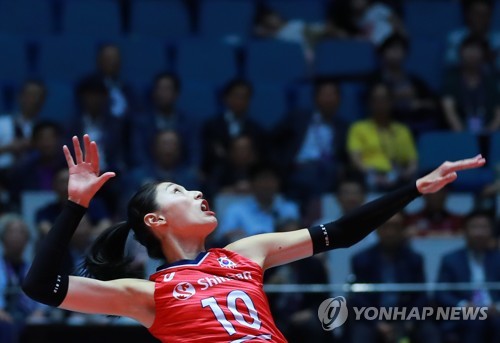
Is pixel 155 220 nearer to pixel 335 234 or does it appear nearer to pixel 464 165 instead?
pixel 335 234

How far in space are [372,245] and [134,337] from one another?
1.89 m

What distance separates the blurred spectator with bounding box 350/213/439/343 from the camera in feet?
24.0

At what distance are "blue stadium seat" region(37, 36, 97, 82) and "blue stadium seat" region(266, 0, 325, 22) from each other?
6.85ft

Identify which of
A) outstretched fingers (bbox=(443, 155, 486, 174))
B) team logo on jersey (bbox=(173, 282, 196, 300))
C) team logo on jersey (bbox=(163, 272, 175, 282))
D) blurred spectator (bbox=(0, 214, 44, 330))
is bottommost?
blurred spectator (bbox=(0, 214, 44, 330))

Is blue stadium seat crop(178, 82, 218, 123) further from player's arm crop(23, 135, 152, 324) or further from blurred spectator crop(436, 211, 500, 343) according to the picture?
player's arm crop(23, 135, 152, 324)

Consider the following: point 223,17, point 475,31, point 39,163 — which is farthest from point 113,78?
point 475,31

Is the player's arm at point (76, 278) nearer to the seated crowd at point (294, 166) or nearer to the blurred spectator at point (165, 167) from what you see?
the seated crowd at point (294, 166)

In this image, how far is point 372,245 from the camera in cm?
797

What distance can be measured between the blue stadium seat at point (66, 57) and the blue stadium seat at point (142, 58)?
301 mm

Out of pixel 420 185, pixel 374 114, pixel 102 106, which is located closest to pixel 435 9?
pixel 374 114

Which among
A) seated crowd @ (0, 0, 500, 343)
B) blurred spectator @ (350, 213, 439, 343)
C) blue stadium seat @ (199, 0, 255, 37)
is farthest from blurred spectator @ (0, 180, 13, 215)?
blue stadium seat @ (199, 0, 255, 37)

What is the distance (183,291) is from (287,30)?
6890 millimetres

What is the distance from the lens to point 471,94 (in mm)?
10164

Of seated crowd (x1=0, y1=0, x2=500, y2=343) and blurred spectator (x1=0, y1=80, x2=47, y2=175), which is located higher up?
blurred spectator (x1=0, y1=80, x2=47, y2=175)
